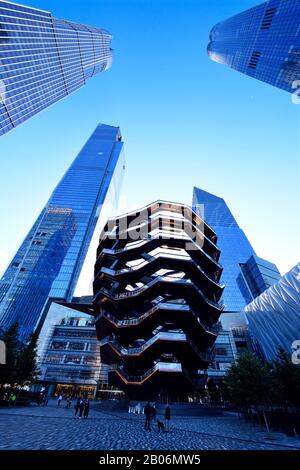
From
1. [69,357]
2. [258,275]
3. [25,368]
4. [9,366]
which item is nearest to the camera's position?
[9,366]

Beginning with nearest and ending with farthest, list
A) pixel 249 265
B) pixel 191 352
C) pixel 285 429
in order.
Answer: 1. pixel 285 429
2. pixel 191 352
3. pixel 249 265

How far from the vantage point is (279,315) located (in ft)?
135

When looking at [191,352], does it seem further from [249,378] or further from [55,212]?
[55,212]

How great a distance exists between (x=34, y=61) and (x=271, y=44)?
72422mm

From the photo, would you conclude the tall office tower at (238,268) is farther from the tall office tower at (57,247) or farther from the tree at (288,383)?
the tree at (288,383)

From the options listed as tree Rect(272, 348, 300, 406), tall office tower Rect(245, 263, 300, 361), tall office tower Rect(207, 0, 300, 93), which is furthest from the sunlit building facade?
tall office tower Rect(207, 0, 300, 93)

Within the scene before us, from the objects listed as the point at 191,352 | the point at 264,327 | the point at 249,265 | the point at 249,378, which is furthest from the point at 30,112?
the point at 249,265

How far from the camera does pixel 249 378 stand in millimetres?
17172

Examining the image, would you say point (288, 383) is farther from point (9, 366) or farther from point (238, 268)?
point (238, 268)

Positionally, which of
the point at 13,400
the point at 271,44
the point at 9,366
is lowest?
the point at 13,400

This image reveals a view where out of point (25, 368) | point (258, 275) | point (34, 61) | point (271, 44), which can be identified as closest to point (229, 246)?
point (258, 275)

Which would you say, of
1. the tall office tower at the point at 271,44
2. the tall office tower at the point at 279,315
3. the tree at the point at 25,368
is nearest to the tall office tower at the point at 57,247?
the tree at the point at 25,368

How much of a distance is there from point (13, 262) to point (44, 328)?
5111 cm

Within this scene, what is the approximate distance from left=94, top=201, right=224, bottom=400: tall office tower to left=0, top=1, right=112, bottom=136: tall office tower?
43.9 metres
